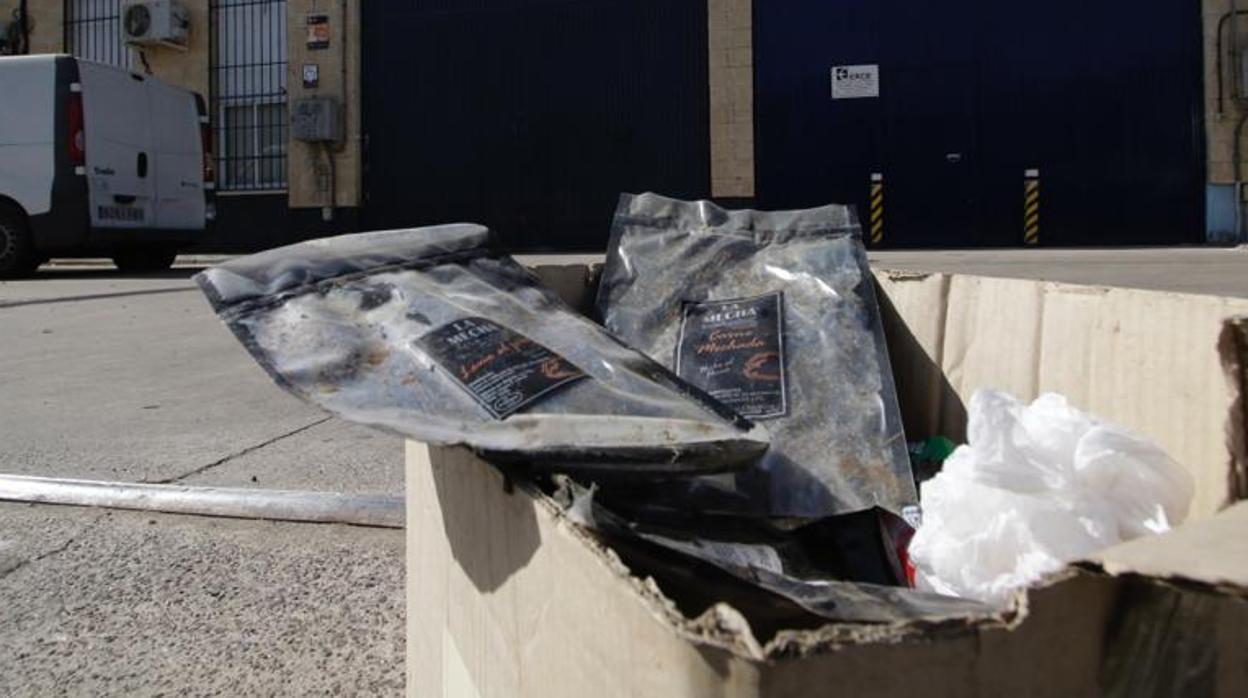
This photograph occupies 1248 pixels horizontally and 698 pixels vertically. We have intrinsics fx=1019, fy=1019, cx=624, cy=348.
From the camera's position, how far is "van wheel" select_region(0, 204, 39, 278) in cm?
914

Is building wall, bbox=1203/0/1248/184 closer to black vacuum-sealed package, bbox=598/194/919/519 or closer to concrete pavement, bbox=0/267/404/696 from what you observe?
concrete pavement, bbox=0/267/404/696

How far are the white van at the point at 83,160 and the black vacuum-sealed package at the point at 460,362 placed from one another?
8.86 metres

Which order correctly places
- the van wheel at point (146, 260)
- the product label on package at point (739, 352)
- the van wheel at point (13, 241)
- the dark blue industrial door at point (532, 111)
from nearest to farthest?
the product label on package at point (739, 352) < the van wheel at point (13, 241) < the van wheel at point (146, 260) < the dark blue industrial door at point (532, 111)

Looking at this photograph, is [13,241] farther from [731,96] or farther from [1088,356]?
[1088,356]

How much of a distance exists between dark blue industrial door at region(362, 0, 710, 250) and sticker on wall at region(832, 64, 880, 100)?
1.81 metres

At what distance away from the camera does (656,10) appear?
1416 centimetres

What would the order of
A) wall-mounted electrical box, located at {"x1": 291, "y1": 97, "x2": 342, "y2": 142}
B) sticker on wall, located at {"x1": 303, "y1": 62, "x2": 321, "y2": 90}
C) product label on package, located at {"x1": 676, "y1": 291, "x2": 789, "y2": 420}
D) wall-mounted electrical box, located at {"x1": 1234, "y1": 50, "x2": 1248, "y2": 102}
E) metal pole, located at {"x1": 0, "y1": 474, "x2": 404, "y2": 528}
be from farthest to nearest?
sticker on wall, located at {"x1": 303, "y1": 62, "x2": 321, "y2": 90} < wall-mounted electrical box, located at {"x1": 291, "y1": 97, "x2": 342, "y2": 142} < wall-mounted electrical box, located at {"x1": 1234, "y1": 50, "x2": 1248, "y2": 102} < metal pole, located at {"x1": 0, "y1": 474, "x2": 404, "y2": 528} < product label on package, located at {"x1": 676, "y1": 291, "x2": 789, "y2": 420}

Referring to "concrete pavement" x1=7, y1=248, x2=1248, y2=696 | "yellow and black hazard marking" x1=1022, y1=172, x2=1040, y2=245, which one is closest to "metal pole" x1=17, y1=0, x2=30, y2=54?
"concrete pavement" x1=7, y1=248, x2=1248, y2=696

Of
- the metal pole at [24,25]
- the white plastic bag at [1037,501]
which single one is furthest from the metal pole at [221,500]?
the metal pole at [24,25]

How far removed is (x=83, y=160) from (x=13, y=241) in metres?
1.07

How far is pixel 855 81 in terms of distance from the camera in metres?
13.6

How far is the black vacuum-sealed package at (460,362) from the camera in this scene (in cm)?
94

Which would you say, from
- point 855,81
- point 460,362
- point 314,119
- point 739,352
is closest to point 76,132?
point 314,119

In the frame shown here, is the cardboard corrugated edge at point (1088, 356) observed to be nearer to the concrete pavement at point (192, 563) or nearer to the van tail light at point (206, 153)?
the concrete pavement at point (192, 563)
